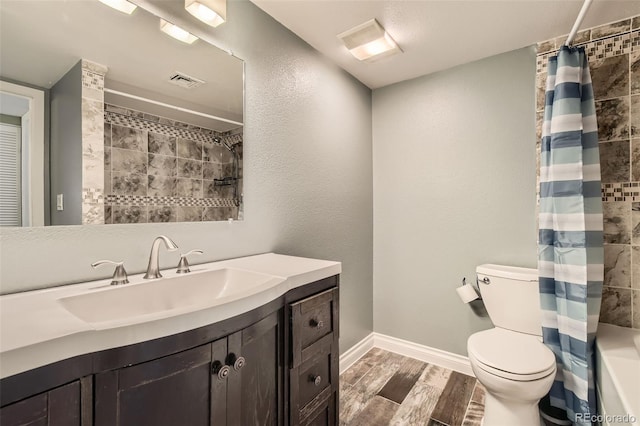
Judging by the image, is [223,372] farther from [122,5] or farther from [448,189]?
[448,189]

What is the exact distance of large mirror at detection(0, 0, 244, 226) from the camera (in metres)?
0.95

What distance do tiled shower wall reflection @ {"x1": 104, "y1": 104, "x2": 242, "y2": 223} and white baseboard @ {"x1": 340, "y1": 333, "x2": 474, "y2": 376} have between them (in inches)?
60.7

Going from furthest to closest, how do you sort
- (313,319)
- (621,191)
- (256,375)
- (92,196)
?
(621,191) < (313,319) < (92,196) < (256,375)

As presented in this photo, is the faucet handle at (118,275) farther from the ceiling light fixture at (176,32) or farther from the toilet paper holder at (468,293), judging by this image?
the toilet paper holder at (468,293)

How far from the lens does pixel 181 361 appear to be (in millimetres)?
758

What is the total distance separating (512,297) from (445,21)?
175 centimetres

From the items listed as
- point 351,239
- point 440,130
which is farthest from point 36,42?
point 440,130

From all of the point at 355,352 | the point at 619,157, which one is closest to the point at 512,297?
the point at 619,157

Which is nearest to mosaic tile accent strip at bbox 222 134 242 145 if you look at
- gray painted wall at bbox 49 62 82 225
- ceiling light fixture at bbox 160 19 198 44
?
ceiling light fixture at bbox 160 19 198 44

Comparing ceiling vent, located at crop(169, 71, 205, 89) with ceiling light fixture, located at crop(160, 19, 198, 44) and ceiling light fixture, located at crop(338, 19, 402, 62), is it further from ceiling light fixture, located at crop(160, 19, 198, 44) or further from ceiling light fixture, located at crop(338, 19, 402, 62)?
ceiling light fixture, located at crop(338, 19, 402, 62)

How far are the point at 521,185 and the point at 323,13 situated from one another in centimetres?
172

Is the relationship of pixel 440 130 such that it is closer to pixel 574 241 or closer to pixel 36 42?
pixel 574 241

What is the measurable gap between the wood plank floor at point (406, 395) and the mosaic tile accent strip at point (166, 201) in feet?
4.70

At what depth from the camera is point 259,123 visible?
1.67 metres
